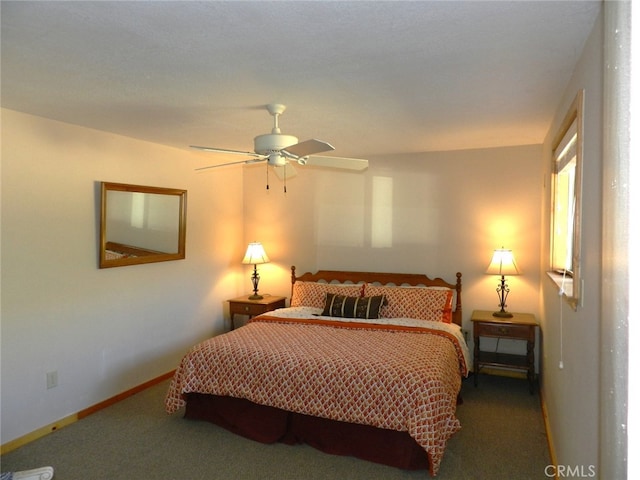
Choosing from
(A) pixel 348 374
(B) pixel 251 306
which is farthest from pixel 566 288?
(B) pixel 251 306

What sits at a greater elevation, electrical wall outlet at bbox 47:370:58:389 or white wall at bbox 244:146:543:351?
white wall at bbox 244:146:543:351

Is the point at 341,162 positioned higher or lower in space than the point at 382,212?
higher

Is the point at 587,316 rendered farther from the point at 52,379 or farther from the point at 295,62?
the point at 52,379

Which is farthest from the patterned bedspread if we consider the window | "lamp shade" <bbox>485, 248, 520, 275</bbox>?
the window

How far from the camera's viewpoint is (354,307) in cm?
408

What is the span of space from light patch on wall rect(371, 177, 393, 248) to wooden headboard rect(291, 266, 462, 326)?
1.20ft

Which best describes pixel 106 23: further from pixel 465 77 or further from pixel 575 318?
pixel 575 318

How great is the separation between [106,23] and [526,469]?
3.35 metres

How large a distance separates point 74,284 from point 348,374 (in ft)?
7.67

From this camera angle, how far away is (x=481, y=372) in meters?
4.21

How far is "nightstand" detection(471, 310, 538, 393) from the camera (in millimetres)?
3721

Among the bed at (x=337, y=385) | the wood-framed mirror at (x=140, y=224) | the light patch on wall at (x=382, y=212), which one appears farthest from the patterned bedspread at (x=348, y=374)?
the light patch on wall at (x=382, y=212)

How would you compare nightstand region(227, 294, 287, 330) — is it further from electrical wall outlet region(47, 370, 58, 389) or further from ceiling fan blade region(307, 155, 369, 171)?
ceiling fan blade region(307, 155, 369, 171)

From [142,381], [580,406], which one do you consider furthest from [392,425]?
[142,381]
